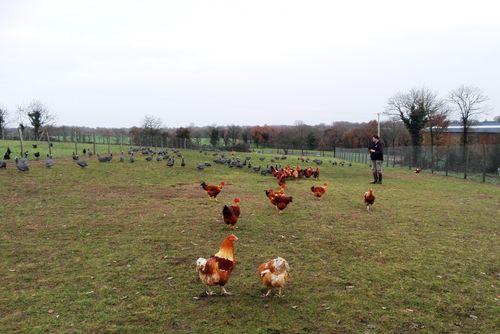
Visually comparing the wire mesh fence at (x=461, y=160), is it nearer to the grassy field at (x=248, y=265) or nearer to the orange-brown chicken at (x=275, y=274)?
the grassy field at (x=248, y=265)

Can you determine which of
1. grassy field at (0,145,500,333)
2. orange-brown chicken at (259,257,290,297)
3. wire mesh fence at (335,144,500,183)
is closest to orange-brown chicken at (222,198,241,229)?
grassy field at (0,145,500,333)

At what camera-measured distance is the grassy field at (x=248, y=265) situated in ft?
17.6

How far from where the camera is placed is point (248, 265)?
24.4 ft

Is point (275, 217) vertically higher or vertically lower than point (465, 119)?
lower

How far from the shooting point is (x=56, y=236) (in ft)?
31.0

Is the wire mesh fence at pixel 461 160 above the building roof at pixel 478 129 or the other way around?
the other way around

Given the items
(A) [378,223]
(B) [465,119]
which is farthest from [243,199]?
(B) [465,119]

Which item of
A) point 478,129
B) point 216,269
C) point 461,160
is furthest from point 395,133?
point 216,269

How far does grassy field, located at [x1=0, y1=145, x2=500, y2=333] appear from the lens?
537 centimetres

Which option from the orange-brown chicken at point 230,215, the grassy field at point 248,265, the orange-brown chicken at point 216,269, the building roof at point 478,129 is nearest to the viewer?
the grassy field at point 248,265

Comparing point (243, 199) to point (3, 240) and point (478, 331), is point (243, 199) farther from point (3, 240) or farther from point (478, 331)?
point (478, 331)

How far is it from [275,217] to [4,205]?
28.4 ft

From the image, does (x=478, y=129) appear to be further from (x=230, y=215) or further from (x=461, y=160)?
(x=230, y=215)

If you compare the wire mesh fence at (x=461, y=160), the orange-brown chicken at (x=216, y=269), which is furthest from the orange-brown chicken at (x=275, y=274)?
the wire mesh fence at (x=461, y=160)
